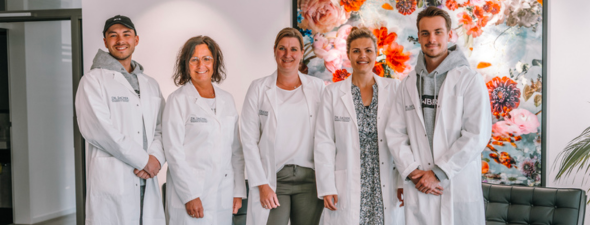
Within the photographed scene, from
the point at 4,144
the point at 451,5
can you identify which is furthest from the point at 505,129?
the point at 4,144

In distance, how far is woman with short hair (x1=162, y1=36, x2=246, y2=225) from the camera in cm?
236

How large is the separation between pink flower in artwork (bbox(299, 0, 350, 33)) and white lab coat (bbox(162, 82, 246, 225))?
132 cm

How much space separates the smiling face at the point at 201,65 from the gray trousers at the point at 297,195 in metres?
0.76

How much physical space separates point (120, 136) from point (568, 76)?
312 cm

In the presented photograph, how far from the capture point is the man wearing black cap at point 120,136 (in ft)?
7.55

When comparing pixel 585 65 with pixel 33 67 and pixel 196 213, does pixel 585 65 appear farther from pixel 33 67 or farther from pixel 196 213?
pixel 33 67

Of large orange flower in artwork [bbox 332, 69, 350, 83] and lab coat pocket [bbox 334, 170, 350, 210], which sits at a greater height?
large orange flower in artwork [bbox 332, 69, 350, 83]

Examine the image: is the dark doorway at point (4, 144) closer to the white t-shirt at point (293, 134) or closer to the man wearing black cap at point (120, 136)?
the man wearing black cap at point (120, 136)

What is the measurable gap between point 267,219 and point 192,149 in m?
0.62

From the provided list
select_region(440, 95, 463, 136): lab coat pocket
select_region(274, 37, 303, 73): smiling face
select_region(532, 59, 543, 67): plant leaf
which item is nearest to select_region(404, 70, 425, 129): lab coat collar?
select_region(440, 95, 463, 136): lab coat pocket

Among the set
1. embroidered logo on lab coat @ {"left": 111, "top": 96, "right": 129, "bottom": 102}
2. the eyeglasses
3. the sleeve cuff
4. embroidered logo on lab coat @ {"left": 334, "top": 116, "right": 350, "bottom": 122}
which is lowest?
the sleeve cuff

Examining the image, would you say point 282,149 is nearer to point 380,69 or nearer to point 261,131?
point 261,131

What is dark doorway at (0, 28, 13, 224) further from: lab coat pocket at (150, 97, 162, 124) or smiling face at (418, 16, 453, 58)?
smiling face at (418, 16, 453, 58)

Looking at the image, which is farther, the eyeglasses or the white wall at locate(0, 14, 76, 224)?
the white wall at locate(0, 14, 76, 224)
